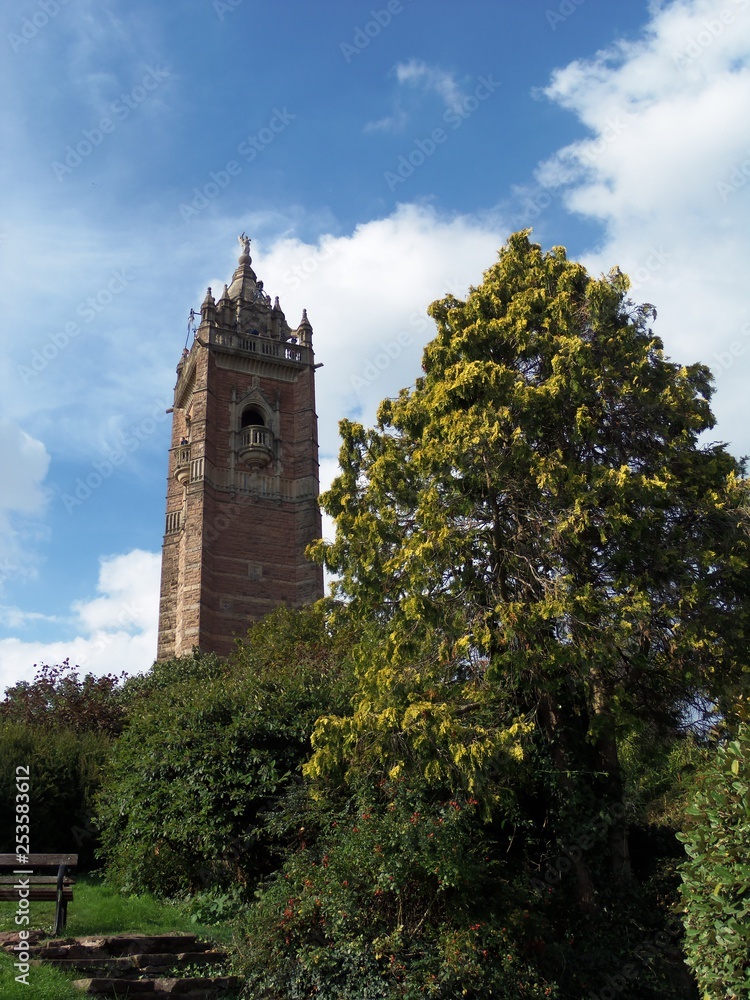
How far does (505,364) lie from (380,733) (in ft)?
18.4

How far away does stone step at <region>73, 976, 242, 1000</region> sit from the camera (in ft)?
24.8

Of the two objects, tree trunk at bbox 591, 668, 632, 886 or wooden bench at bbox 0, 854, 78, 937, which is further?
tree trunk at bbox 591, 668, 632, 886

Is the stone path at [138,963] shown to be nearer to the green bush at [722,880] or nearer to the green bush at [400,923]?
the green bush at [400,923]

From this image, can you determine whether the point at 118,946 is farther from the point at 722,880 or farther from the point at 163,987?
the point at 722,880

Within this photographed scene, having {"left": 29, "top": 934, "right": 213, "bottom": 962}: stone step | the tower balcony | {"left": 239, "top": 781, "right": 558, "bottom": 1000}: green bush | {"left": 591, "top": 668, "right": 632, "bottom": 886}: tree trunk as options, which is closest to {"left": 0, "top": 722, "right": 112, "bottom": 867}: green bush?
{"left": 29, "top": 934, "right": 213, "bottom": 962}: stone step

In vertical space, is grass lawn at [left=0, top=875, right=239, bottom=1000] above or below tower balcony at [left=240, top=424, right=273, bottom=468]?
below

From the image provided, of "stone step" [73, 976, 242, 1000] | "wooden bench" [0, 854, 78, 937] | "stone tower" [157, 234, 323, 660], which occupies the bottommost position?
"stone step" [73, 976, 242, 1000]

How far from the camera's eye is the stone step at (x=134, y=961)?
8.14 metres

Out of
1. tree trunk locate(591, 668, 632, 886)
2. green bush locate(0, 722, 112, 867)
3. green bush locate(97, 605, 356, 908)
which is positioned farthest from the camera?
green bush locate(0, 722, 112, 867)

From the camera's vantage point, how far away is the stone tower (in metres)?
34.1

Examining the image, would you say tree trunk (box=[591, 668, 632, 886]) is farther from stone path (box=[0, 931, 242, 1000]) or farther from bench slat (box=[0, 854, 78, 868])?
bench slat (box=[0, 854, 78, 868])

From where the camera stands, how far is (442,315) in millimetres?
13234

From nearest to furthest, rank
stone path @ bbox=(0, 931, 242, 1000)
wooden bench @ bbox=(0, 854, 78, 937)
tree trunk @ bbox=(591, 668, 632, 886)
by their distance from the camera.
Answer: stone path @ bbox=(0, 931, 242, 1000) → wooden bench @ bbox=(0, 854, 78, 937) → tree trunk @ bbox=(591, 668, 632, 886)

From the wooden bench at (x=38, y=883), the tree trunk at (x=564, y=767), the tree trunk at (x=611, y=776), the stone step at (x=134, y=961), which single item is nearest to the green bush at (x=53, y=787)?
Result: the wooden bench at (x=38, y=883)
